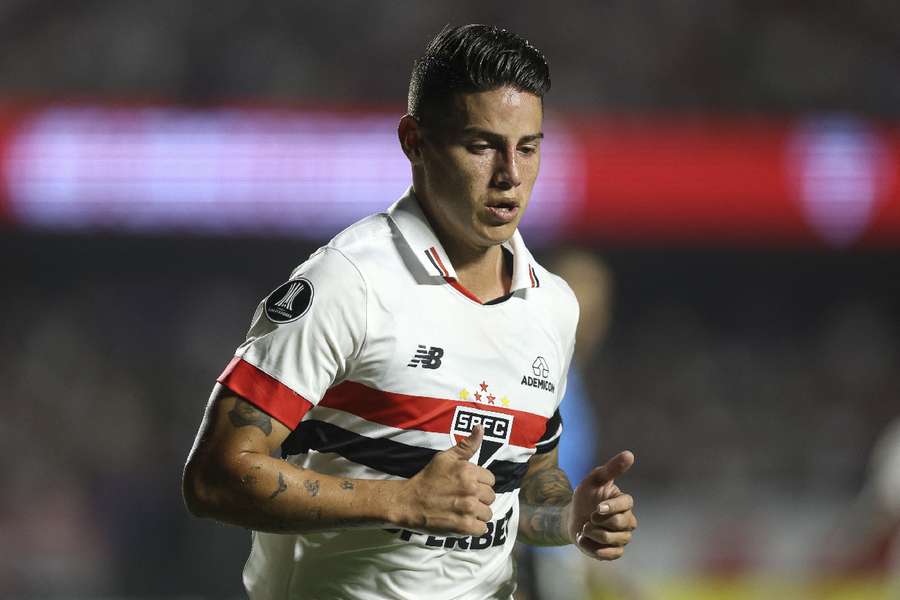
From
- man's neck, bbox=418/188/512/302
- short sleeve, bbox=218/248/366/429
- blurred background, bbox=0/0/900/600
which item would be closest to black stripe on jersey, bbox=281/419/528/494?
short sleeve, bbox=218/248/366/429

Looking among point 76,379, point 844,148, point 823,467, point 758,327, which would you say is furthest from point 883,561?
point 76,379

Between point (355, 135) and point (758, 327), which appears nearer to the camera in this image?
point (355, 135)

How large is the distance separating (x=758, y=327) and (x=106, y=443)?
231 inches

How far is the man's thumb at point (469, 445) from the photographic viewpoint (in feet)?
6.66

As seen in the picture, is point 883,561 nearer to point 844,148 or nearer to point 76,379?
point 844,148

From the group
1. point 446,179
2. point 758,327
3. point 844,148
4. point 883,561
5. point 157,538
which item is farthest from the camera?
point 758,327

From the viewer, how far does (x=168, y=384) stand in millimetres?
10328

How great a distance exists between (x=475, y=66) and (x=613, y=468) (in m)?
0.79

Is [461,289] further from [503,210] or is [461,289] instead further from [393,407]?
[393,407]

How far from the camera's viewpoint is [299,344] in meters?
2.04

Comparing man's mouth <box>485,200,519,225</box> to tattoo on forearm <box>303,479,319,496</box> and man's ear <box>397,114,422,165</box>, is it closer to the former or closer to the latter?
man's ear <box>397,114,422,165</box>

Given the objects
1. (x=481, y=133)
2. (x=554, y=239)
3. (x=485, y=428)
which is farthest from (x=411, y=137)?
(x=554, y=239)

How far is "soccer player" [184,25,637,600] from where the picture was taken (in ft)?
6.55

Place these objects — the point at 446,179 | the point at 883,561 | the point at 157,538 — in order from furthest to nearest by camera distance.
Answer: the point at 157,538, the point at 883,561, the point at 446,179
